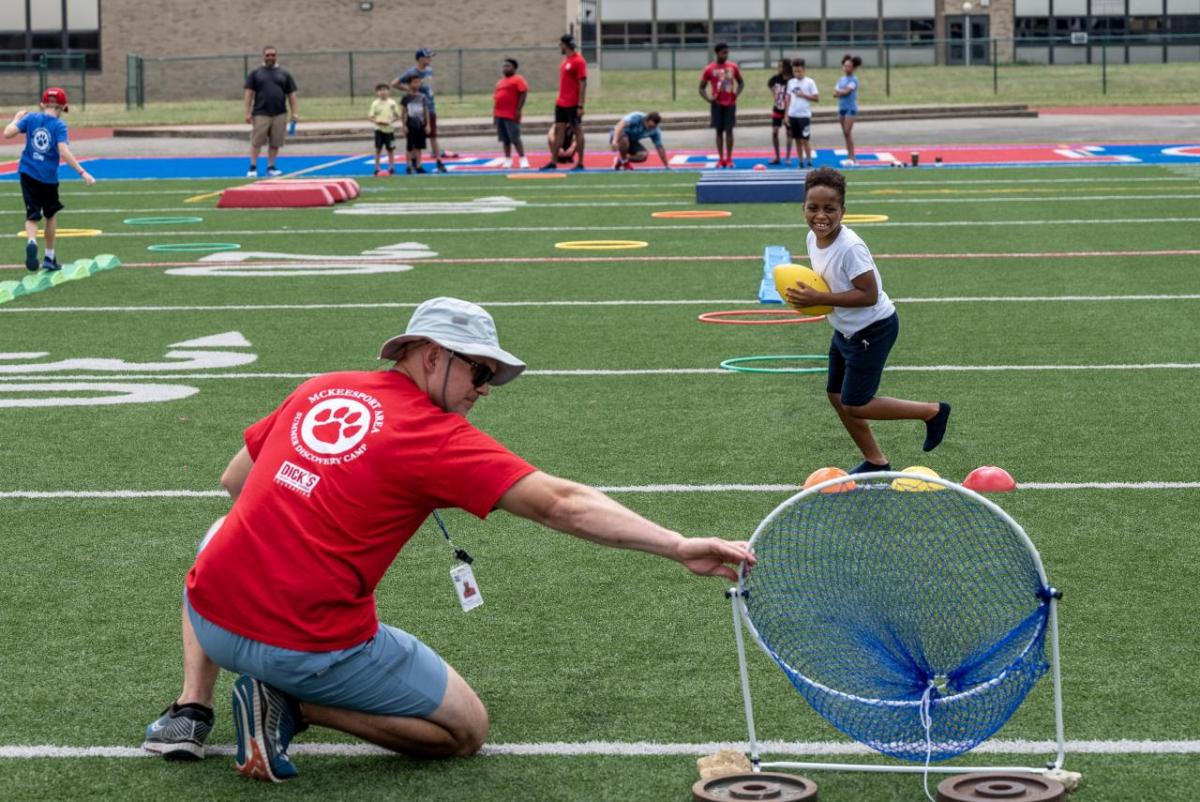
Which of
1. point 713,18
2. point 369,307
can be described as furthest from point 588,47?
point 369,307

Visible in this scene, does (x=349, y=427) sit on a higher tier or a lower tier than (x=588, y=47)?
lower

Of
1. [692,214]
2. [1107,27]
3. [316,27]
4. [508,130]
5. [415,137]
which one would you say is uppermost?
[1107,27]

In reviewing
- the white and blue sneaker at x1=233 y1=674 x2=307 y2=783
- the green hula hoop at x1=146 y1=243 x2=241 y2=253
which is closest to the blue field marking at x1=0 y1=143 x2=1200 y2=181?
the green hula hoop at x1=146 y1=243 x2=241 y2=253

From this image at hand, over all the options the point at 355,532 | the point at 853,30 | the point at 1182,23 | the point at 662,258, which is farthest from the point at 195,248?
the point at 1182,23

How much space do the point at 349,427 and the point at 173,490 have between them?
165 inches

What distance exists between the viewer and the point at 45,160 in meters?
17.8

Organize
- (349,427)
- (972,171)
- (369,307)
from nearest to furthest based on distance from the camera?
(349,427) → (369,307) → (972,171)

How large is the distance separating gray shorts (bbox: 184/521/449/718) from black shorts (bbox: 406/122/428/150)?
25948mm

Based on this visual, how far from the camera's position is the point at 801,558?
6.40 meters

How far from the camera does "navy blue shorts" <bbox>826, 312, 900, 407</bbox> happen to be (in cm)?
912

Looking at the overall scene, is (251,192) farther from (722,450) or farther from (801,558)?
(801,558)

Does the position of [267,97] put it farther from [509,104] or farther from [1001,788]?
[1001,788]

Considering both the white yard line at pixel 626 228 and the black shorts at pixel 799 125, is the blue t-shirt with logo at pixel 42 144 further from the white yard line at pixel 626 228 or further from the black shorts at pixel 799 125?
the black shorts at pixel 799 125

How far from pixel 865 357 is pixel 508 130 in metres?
23.6
